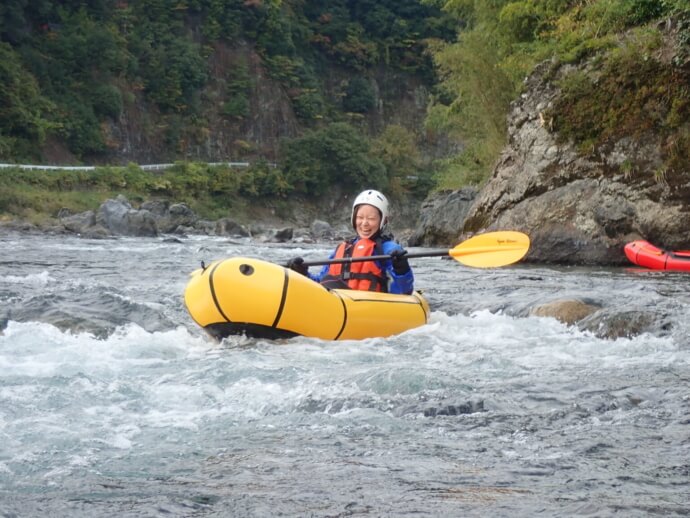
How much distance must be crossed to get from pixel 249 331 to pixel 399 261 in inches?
51.1

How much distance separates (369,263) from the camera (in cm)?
680

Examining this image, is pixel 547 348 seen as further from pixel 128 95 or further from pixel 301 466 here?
pixel 128 95

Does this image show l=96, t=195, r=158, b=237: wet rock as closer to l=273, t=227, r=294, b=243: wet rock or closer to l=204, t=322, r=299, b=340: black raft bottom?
l=273, t=227, r=294, b=243: wet rock

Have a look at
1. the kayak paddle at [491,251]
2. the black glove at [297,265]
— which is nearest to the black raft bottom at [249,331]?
the black glove at [297,265]

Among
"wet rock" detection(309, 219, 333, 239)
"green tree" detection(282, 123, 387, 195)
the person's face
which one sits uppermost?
the person's face

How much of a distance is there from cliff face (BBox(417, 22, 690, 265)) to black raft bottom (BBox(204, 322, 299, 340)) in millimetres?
7169

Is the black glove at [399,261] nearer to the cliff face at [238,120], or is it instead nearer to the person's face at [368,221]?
the person's face at [368,221]

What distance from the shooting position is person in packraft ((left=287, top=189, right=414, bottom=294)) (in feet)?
22.1

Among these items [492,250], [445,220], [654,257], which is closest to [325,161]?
[445,220]

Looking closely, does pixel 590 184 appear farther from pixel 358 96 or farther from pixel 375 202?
pixel 358 96

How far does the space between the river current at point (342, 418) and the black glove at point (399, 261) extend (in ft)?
1.50

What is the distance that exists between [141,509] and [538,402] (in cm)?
201

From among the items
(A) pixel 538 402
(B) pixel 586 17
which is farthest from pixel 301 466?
(B) pixel 586 17

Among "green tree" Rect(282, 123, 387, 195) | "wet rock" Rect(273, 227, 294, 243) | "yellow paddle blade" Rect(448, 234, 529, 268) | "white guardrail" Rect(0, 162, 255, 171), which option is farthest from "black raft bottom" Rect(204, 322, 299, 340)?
"green tree" Rect(282, 123, 387, 195)
